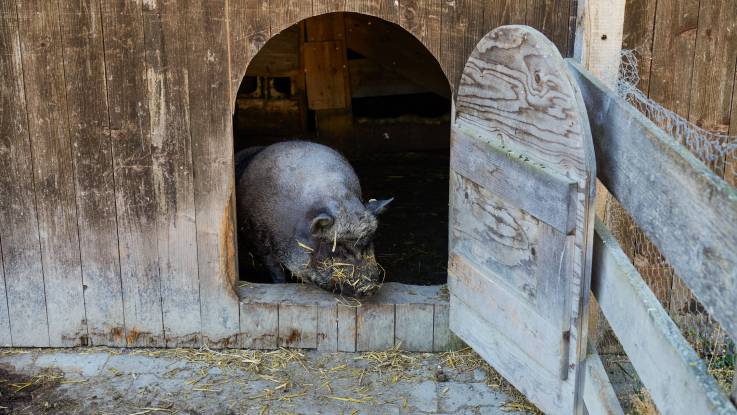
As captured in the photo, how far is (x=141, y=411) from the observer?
15.5 ft

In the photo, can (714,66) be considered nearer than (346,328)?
Yes

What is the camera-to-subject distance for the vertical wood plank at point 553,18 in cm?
479

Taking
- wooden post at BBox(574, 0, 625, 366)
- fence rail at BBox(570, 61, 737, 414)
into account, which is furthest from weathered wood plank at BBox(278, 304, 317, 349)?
fence rail at BBox(570, 61, 737, 414)

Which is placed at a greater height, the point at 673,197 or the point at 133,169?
the point at 673,197

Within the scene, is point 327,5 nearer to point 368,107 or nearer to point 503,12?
point 503,12

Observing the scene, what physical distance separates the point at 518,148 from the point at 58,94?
9.72 feet

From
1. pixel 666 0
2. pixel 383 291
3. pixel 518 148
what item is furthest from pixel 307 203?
pixel 666 0

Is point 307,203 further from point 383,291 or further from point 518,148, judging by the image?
point 518,148

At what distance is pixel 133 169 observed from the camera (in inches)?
203

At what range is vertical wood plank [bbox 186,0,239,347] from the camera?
493 cm

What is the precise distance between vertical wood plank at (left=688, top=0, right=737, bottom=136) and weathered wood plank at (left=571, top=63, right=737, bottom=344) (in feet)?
4.78

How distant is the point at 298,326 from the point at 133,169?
154cm

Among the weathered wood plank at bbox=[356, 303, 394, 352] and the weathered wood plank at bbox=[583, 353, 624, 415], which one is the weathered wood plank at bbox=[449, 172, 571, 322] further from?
the weathered wood plank at bbox=[356, 303, 394, 352]

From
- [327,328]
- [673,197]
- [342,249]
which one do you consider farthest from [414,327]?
[673,197]
